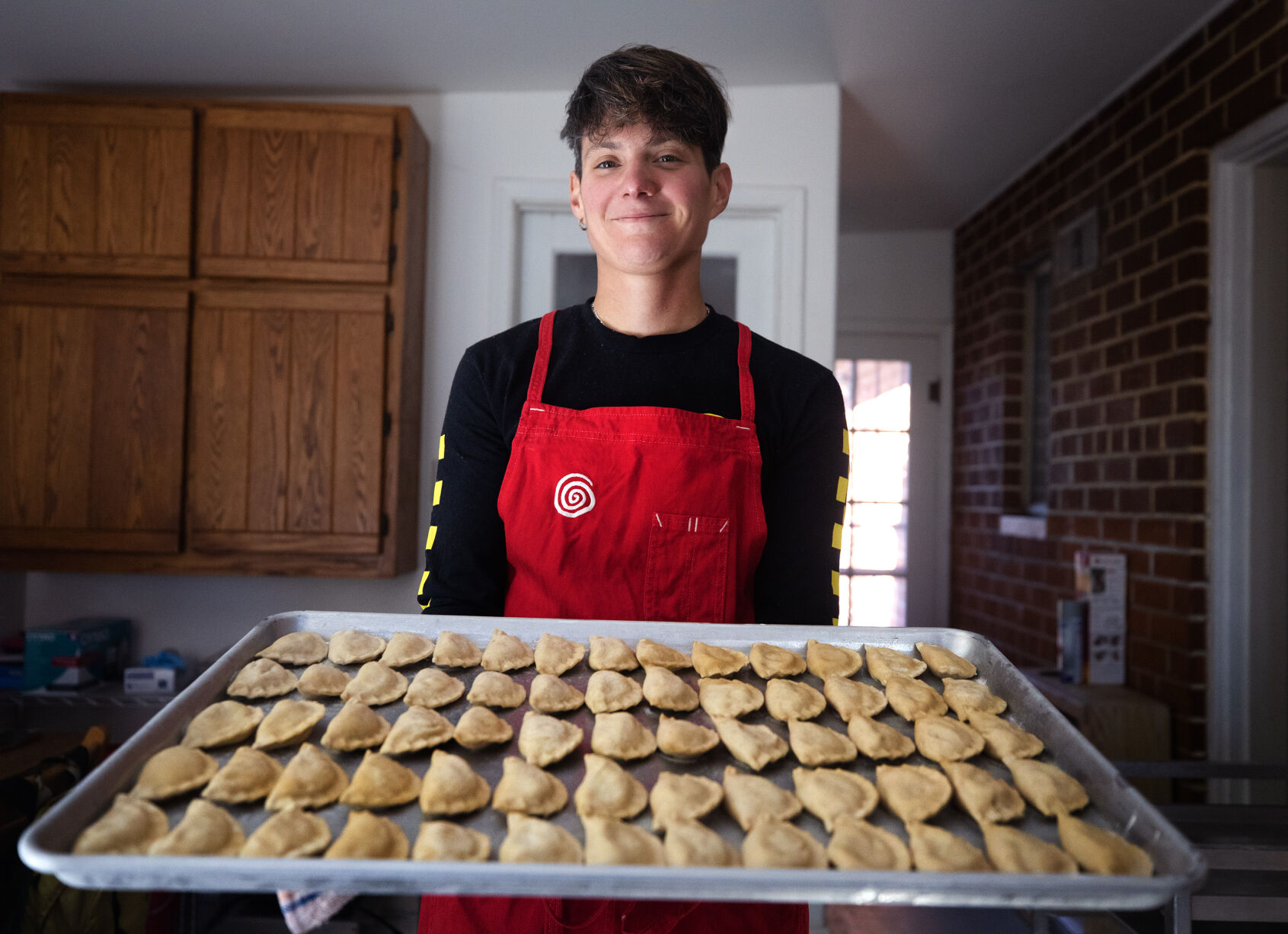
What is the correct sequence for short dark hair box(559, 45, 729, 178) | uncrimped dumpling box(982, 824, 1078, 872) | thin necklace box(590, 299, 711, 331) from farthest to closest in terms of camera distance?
thin necklace box(590, 299, 711, 331) → short dark hair box(559, 45, 729, 178) → uncrimped dumpling box(982, 824, 1078, 872)

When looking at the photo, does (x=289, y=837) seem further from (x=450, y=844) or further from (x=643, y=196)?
(x=643, y=196)

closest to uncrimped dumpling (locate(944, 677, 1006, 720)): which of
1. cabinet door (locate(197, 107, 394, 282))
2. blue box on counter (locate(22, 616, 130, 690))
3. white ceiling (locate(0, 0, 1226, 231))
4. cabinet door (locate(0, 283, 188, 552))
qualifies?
white ceiling (locate(0, 0, 1226, 231))

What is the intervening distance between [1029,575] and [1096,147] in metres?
1.71

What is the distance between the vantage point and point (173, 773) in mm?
715

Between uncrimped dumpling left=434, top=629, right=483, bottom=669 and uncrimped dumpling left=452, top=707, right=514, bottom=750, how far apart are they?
0.11 m

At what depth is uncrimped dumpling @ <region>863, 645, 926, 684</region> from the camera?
3.20ft

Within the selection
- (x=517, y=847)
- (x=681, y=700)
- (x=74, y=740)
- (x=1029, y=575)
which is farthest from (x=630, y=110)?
(x=1029, y=575)

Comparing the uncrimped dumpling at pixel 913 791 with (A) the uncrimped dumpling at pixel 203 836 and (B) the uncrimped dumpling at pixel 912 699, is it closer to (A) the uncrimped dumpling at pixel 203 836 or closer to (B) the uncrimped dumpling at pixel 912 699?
(B) the uncrimped dumpling at pixel 912 699

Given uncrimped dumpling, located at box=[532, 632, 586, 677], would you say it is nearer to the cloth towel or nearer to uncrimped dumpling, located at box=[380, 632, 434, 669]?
uncrimped dumpling, located at box=[380, 632, 434, 669]

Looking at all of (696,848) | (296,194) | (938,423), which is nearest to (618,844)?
Answer: (696,848)

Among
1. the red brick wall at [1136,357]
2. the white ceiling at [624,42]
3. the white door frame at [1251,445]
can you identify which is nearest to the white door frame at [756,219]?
the white ceiling at [624,42]

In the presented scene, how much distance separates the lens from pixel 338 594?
2.94 m

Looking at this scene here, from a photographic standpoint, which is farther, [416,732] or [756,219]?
[756,219]

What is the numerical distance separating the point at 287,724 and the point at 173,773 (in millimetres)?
118
